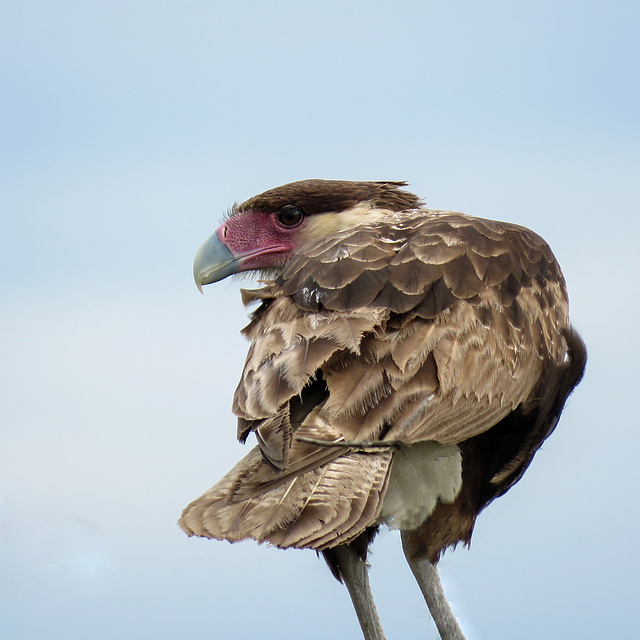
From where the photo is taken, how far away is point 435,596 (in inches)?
172

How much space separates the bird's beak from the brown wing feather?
1188 millimetres

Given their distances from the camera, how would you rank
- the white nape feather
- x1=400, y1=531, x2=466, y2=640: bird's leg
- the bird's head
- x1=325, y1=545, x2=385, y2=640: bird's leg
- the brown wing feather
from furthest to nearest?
the bird's head < x1=325, y1=545, x2=385, y2=640: bird's leg < x1=400, y1=531, x2=466, y2=640: bird's leg < the white nape feather < the brown wing feather

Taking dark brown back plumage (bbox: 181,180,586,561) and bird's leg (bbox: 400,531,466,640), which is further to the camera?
bird's leg (bbox: 400,531,466,640)

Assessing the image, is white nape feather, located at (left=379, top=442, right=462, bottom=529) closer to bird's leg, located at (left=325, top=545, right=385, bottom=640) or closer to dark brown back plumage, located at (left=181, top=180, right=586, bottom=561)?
dark brown back plumage, located at (left=181, top=180, right=586, bottom=561)

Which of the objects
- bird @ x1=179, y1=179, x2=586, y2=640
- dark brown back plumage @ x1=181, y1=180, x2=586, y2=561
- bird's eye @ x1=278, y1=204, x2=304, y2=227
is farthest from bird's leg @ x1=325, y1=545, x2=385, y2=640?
bird's eye @ x1=278, y1=204, x2=304, y2=227

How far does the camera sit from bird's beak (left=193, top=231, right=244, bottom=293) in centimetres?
564

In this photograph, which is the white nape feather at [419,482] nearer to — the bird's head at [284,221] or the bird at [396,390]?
→ the bird at [396,390]

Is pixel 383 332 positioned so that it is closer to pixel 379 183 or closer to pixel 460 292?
pixel 460 292

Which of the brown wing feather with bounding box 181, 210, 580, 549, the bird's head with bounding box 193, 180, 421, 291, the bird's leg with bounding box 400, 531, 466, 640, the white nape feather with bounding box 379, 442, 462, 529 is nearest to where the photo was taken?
the brown wing feather with bounding box 181, 210, 580, 549

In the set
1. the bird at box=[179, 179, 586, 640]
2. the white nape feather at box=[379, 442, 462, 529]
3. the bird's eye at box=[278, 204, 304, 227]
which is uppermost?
the bird's eye at box=[278, 204, 304, 227]

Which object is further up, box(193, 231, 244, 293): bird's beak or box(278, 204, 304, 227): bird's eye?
box(278, 204, 304, 227): bird's eye

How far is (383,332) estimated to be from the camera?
386 cm

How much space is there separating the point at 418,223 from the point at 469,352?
0.91 meters

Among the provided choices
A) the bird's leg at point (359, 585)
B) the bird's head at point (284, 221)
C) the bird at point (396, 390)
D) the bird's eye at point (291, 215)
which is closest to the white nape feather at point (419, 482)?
the bird at point (396, 390)
